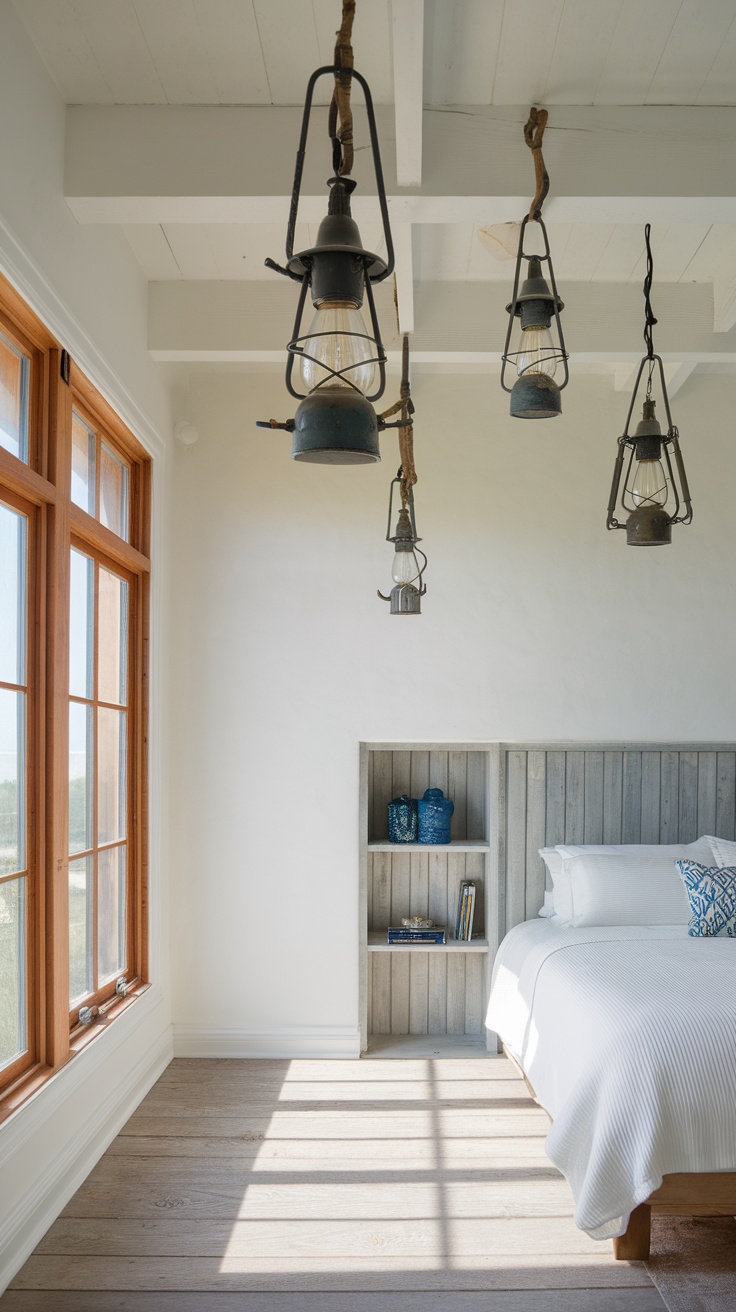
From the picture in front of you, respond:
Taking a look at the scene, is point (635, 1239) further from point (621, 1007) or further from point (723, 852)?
point (723, 852)

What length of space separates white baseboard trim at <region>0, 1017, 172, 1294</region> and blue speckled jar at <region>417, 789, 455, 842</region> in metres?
1.58

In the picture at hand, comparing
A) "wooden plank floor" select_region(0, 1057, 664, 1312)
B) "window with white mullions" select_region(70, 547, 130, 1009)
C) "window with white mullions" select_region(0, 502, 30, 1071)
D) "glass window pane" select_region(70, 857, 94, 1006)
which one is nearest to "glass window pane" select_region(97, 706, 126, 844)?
"window with white mullions" select_region(70, 547, 130, 1009)

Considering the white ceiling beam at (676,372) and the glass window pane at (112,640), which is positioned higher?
the white ceiling beam at (676,372)

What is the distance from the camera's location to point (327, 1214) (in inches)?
128

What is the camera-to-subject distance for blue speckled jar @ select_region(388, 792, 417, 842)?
16.5 ft

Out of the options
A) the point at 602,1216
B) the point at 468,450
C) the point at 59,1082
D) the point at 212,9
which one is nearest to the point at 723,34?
the point at 212,9

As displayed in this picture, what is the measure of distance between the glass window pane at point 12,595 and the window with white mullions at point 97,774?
0.55m

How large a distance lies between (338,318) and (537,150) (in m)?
1.66

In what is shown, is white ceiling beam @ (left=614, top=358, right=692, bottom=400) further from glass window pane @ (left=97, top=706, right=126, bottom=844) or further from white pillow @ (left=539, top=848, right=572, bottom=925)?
glass window pane @ (left=97, top=706, right=126, bottom=844)

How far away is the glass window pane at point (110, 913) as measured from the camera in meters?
3.99

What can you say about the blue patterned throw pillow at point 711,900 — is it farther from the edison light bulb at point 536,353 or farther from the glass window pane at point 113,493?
the glass window pane at point 113,493

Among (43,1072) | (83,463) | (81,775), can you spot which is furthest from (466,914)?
(83,463)

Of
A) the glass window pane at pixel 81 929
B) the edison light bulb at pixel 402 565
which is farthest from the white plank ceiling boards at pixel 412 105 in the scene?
the glass window pane at pixel 81 929

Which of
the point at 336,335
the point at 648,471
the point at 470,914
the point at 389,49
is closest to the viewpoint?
the point at 336,335
